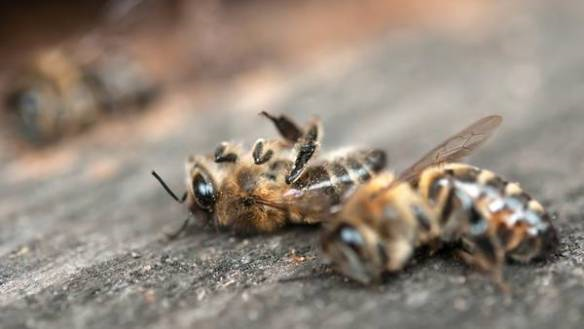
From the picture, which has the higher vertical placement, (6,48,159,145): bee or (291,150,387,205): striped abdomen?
(6,48,159,145): bee

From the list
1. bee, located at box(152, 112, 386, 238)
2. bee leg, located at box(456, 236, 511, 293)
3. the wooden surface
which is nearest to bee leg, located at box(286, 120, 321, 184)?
bee, located at box(152, 112, 386, 238)

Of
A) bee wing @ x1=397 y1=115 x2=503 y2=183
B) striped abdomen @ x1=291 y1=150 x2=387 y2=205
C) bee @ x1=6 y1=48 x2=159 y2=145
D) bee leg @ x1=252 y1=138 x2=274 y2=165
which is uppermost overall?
bee @ x1=6 y1=48 x2=159 y2=145

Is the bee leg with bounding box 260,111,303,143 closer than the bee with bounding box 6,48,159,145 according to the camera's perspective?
Yes

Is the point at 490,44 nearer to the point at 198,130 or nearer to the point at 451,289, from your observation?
the point at 198,130

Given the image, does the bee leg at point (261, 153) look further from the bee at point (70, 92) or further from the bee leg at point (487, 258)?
the bee at point (70, 92)

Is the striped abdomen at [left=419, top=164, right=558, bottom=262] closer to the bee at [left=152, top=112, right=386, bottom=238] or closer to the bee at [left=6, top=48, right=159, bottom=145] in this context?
the bee at [left=152, top=112, right=386, bottom=238]

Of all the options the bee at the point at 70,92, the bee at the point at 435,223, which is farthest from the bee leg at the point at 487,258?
the bee at the point at 70,92

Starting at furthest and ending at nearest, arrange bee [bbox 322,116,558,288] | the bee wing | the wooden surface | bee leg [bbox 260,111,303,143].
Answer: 1. bee leg [bbox 260,111,303,143]
2. the bee wing
3. bee [bbox 322,116,558,288]
4. the wooden surface

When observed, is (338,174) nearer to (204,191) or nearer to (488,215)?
(204,191)
